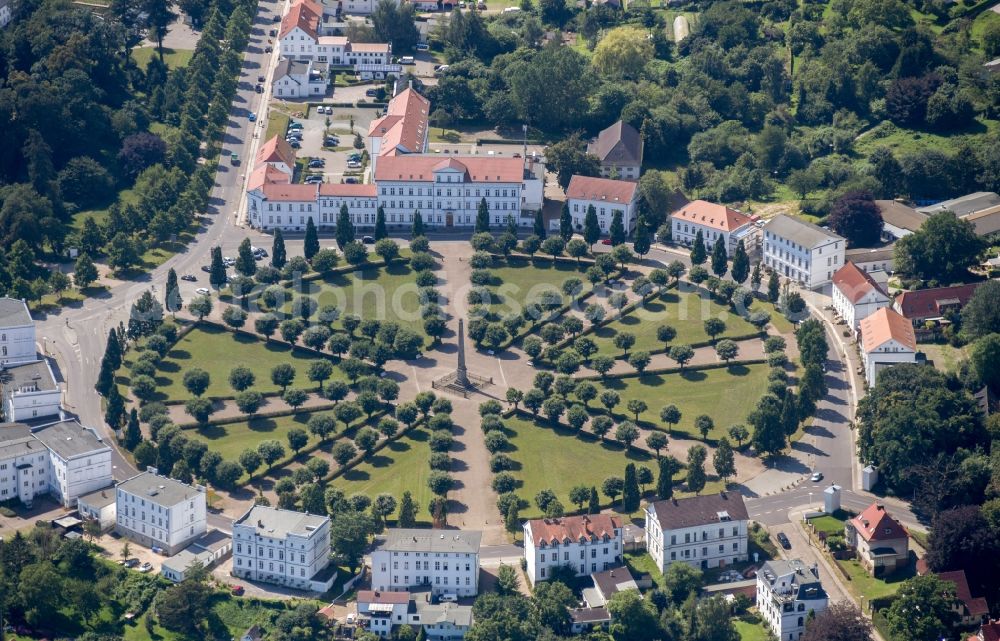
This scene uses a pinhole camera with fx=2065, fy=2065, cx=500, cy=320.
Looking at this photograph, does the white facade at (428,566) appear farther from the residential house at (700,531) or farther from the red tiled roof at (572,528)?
the residential house at (700,531)

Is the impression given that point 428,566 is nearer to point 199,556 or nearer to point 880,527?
point 199,556

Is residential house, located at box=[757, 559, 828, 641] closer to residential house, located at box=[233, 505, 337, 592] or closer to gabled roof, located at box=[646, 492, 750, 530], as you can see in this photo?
gabled roof, located at box=[646, 492, 750, 530]

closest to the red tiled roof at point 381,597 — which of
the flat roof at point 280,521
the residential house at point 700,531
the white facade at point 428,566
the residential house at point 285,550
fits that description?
the white facade at point 428,566

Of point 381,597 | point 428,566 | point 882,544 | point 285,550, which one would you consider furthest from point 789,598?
point 285,550

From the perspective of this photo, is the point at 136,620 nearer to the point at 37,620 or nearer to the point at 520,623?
the point at 37,620

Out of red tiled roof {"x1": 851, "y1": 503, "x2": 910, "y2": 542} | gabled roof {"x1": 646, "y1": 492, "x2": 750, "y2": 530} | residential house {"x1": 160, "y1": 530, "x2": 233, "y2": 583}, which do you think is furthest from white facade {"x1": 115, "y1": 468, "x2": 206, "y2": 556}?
red tiled roof {"x1": 851, "y1": 503, "x2": 910, "y2": 542}

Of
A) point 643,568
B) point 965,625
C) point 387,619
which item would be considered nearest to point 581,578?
point 643,568
